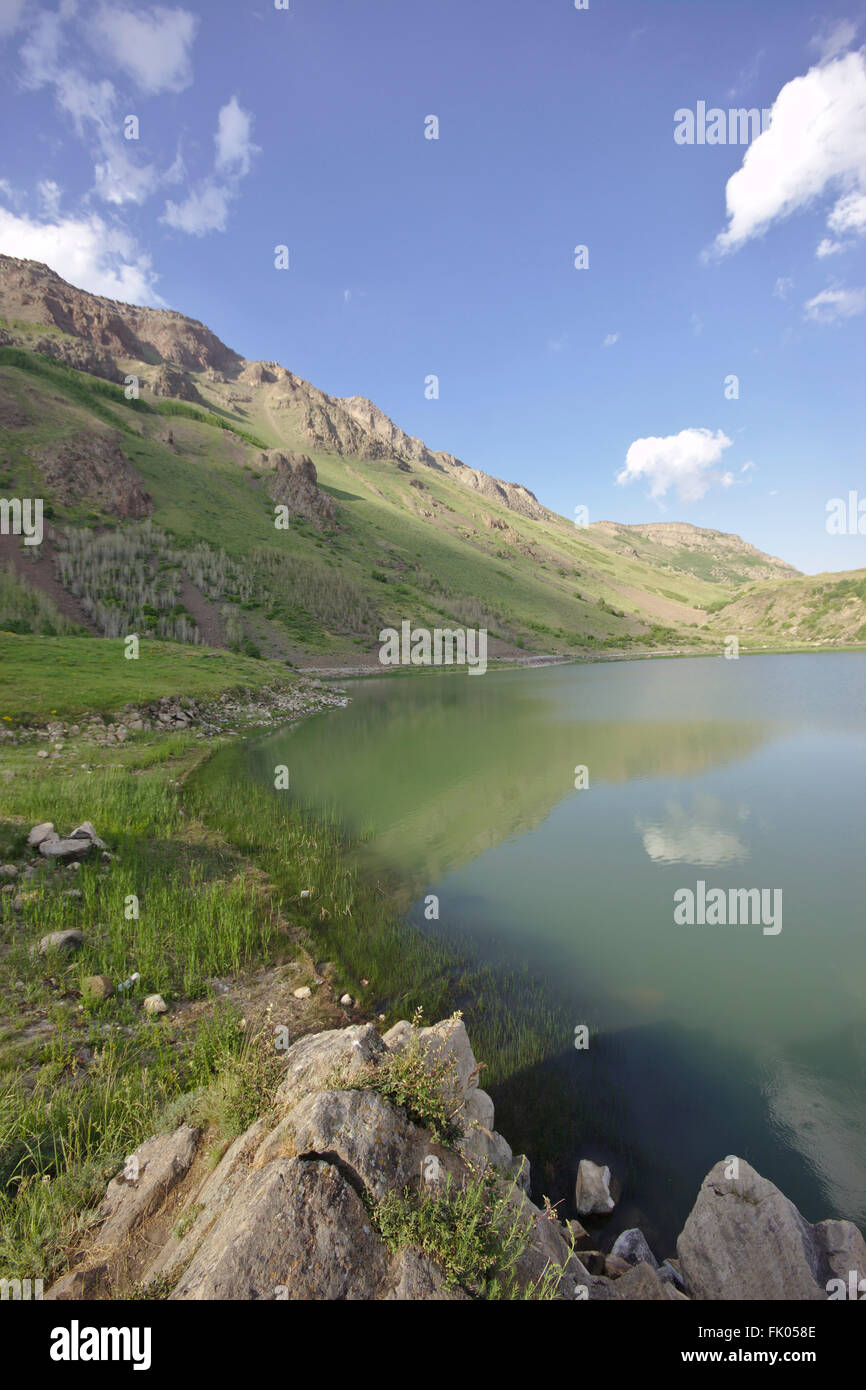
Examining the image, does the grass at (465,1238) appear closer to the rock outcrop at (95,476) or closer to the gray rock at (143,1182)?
the gray rock at (143,1182)

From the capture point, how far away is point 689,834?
17547 millimetres

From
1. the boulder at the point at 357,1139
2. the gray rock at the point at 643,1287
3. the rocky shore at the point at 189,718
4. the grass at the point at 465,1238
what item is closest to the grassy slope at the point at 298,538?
the rocky shore at the point at 189,718

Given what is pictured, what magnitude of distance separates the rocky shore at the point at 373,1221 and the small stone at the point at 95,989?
11.0ft

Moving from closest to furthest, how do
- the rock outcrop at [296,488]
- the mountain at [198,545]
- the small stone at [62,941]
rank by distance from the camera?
the small stone at [62,941] → the mountain at [198,545] → the rock outcrop at [296,488]

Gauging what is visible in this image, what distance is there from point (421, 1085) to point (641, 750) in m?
28.4

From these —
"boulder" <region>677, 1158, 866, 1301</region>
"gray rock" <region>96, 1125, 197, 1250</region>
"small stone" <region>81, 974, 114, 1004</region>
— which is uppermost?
"gray rock" <region>96, 1125, 197, 1250</region>

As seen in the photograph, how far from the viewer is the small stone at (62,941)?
8.39m

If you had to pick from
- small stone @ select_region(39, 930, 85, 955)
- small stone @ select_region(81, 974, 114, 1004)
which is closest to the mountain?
small stone @ select_region(39, 930, 85, 955)

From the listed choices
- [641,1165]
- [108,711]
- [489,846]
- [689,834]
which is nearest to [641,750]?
[689,834]

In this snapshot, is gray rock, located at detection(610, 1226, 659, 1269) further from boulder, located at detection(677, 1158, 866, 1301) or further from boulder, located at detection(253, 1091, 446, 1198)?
boulder, located at detection(253, 1091, 446, 1198)

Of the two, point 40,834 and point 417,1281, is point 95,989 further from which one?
point 417,1281

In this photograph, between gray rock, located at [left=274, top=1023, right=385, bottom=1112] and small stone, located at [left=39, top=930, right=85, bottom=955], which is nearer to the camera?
gray rock, located at [left=274, top=1023, right=385, bottom=1112]

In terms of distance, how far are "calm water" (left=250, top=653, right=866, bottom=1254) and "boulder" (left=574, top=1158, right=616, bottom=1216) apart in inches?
7.4

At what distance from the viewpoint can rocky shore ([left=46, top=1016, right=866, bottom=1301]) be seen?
3170 millimetres
